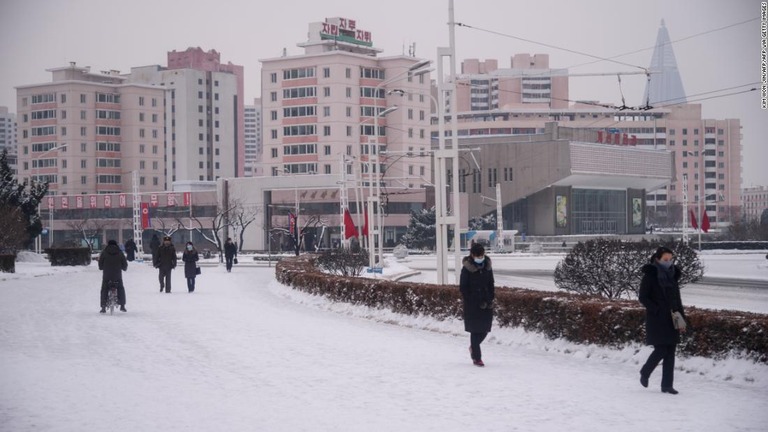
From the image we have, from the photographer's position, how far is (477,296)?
1335cm

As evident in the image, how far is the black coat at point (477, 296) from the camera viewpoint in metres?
13.3

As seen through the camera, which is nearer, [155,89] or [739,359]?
[739,359]

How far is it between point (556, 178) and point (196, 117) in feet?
185

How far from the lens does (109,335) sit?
17.9 m

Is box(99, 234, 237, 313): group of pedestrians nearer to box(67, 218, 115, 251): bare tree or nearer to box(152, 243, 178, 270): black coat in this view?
box(152, 243, 178, 270): black coat

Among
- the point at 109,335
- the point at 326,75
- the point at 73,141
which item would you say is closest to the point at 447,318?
the point at 109,335

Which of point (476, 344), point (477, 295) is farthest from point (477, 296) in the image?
point (476, 344)

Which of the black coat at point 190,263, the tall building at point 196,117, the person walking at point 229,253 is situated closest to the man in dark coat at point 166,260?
the black coat at point 190,263

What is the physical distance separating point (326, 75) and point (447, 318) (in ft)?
330

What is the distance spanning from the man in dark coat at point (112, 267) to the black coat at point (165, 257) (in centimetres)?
680

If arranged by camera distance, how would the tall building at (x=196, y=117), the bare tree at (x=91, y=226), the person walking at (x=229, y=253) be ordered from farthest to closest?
the tall building at (x=196, y=117)
the bare tree at (x=91, y=226)
the person walking at (x=229, y=253)

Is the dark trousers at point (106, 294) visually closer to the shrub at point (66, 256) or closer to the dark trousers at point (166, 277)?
the dark trousers at point (166, 277)

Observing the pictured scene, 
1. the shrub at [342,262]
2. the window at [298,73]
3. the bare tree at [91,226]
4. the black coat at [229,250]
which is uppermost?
the window at [298,73]

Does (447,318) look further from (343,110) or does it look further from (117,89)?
(117,89)
